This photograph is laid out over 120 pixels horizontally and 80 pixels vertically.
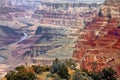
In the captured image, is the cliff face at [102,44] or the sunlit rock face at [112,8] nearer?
the cliff face at [102,44]

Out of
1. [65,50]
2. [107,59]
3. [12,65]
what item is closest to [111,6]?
[107,59]

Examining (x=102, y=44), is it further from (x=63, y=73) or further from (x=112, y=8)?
(x=63, y=73)

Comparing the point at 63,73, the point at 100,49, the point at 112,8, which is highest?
the point at 63,73

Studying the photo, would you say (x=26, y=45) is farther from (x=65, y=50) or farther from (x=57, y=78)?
(x=57, y=78)

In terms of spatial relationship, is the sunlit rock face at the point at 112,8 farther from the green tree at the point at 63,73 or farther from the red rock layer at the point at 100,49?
the green tree at the point at 63,73

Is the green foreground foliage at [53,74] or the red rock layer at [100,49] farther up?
the green foreground foliage at [53,74]

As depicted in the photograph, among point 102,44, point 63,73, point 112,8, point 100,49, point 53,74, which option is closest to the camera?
point 53,74

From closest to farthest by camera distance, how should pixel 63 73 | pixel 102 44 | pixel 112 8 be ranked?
pixel 63 73 < pixel 102 44 < pixel 112 8

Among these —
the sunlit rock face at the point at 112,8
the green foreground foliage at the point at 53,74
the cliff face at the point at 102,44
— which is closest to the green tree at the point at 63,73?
the green foreground foliage at the point at 53,74

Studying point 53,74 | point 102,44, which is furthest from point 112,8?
point 53,74
